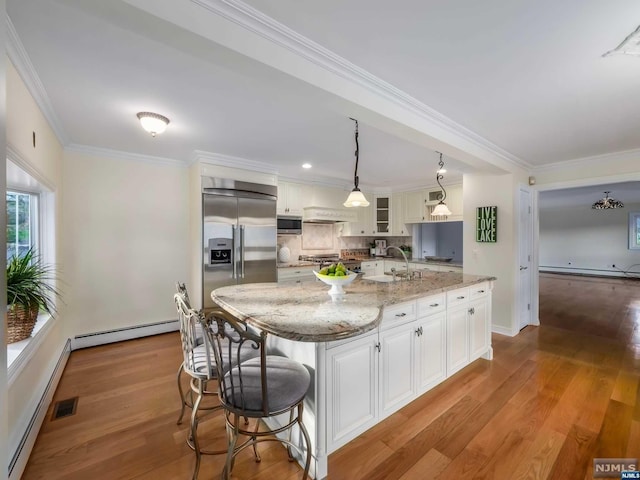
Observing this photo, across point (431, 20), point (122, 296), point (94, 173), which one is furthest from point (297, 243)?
point (431, 20)

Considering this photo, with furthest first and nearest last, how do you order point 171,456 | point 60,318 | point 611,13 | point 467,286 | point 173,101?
1. point 60,318
2. point 467,286
3. point 173,101
4. point 171,456
5. point 611,13

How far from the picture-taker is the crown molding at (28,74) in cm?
154

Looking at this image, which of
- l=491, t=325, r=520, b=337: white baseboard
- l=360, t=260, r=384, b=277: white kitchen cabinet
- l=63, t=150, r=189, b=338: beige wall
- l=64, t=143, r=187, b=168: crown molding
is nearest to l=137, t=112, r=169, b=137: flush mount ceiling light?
l=64, t=143, r=187, b=168: crown molding

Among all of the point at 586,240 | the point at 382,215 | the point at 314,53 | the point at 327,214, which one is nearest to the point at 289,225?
the point at 327,214

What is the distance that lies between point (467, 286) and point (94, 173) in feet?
14.9

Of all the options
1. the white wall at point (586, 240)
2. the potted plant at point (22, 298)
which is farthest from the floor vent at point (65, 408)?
the white wall at point (586, 240)

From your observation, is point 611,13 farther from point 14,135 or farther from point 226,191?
point 226,191

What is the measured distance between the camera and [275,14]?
1.40 meters

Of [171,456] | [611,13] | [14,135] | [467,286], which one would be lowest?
[171,456]

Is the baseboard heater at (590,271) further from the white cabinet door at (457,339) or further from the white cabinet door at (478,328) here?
the white cabinet door at (457,339)

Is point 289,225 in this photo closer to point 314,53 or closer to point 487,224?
point 487,224

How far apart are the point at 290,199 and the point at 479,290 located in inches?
127

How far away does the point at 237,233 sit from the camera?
400 centimetres

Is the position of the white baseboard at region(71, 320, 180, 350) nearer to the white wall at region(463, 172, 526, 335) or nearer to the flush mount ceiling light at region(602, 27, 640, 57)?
the white wall at region(463, 172, 526, 335)
